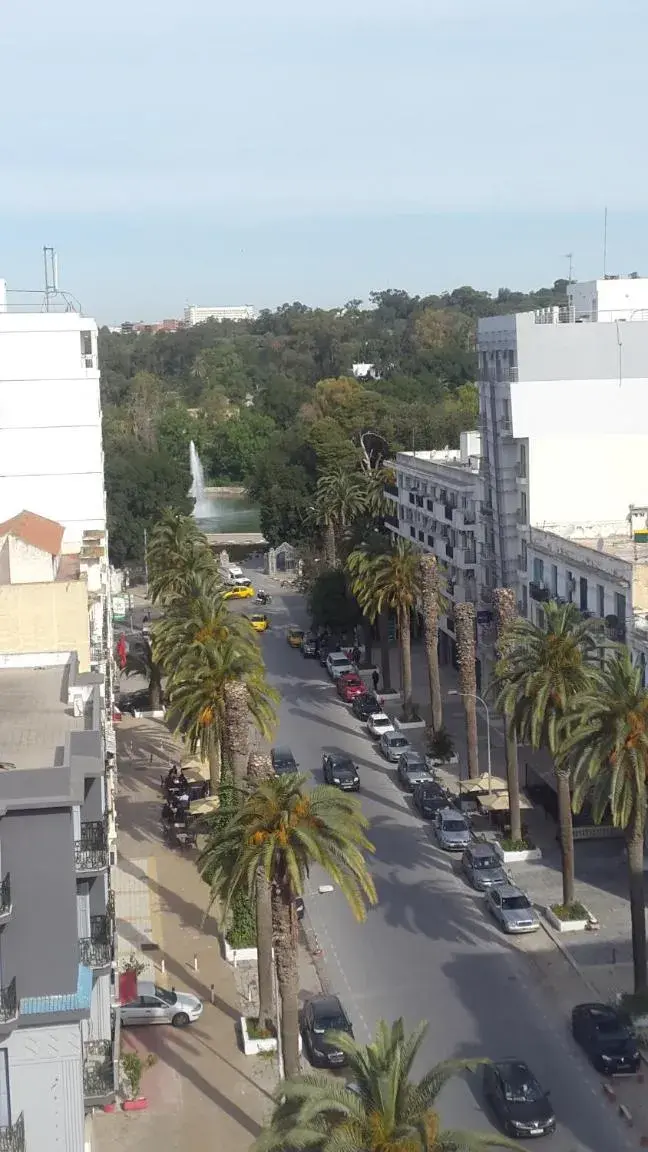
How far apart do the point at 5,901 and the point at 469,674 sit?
109 feet

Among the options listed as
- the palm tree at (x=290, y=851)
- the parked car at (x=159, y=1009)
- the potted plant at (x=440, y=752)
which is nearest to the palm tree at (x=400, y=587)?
the potted plant at (x=440, y=752)

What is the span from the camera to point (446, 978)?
126 ft

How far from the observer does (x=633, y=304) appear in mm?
68250

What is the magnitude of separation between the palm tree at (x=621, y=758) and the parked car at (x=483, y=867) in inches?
313

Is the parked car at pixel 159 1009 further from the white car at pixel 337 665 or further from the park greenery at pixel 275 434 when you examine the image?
the park greenery at pixel 275 434

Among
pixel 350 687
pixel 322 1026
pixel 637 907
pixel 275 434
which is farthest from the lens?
pixel 275 434

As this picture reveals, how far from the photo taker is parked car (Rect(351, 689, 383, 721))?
217 ft

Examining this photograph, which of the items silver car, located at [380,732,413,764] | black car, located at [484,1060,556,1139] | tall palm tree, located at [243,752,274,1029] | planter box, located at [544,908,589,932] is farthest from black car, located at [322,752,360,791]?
black car, located at [484,1060,556,1139]

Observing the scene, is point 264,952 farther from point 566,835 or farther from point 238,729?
point 566,835

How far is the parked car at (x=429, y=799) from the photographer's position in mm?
51688

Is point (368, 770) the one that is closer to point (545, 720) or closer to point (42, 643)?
point (545, 720)

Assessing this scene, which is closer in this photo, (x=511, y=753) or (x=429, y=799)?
(x=511, y=753)

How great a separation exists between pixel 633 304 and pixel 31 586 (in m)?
40.0

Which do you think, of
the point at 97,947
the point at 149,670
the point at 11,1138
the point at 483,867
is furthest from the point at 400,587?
the point at 11,1138
